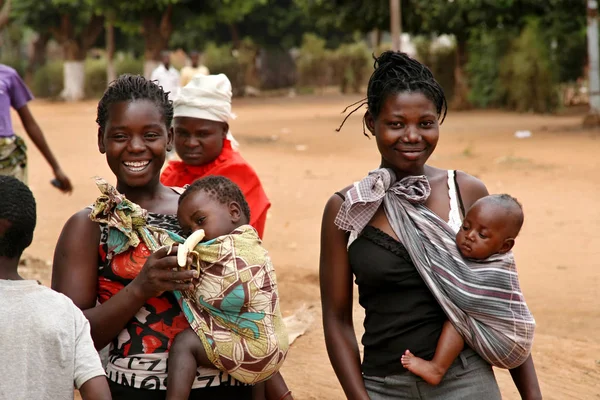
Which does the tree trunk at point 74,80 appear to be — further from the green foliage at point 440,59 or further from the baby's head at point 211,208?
the baby's head at point 211,208

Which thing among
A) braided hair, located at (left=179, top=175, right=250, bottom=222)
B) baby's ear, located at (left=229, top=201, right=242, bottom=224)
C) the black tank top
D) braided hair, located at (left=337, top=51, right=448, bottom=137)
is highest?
braided hair, located at (left=337, top=51, right=448, bottom=137)

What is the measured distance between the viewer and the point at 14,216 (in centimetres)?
234

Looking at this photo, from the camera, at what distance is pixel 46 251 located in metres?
8.92

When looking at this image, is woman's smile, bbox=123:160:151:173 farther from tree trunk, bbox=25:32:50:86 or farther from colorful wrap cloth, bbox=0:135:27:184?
tree trunk, bbox=25:32:50:86

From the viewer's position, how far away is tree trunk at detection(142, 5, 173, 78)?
101 ft

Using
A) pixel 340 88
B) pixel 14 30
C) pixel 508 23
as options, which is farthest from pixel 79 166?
pixel 14 30

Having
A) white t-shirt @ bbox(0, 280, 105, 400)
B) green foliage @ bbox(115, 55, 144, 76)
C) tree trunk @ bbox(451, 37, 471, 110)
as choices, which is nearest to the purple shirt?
→ white t-shirt @ bbox(0, 280, 105, 400)

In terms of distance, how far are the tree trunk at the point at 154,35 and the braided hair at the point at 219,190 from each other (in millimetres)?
28581

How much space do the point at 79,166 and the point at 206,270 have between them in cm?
1377

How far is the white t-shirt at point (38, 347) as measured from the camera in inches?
90.4

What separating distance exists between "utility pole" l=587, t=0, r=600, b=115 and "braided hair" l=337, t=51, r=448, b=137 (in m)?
16.9

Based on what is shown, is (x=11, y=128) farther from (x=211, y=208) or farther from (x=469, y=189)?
(x=469, y=189)

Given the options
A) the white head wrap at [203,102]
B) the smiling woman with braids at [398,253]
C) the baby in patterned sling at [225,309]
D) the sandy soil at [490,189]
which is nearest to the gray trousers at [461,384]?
the smiling woman with braids at [398,253]

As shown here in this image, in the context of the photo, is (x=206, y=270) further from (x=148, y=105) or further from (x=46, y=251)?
(x=46, y=251)
